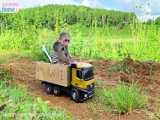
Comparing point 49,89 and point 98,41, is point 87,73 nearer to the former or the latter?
point 49,89

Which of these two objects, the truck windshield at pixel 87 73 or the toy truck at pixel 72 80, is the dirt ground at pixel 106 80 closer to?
the toy truck at pixel 72 80

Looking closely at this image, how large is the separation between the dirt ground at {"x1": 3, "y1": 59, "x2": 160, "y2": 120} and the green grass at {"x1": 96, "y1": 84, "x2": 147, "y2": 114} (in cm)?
11

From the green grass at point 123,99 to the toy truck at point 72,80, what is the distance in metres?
0.25

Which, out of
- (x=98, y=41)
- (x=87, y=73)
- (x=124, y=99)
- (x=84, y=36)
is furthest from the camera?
(x=84, y=36)

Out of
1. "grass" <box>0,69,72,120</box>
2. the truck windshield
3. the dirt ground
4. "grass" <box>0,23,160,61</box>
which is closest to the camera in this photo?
"grass" <box>0,69,72,120</box>

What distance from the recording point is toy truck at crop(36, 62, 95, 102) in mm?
7071

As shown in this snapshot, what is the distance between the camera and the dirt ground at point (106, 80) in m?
6.34

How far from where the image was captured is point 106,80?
8.02 meters

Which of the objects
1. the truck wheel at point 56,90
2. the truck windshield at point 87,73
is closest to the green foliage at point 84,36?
the truck wheel at point 56,90

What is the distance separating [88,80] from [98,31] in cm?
690

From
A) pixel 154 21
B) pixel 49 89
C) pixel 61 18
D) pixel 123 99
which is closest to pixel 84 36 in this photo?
pixel 61 18

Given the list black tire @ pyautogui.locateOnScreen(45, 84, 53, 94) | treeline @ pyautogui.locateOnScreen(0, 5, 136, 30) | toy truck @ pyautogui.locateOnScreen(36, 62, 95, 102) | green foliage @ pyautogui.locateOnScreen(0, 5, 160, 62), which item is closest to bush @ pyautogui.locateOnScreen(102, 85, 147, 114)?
toy truck @ pyautogui.locateOnScreen(36, 62, 95, 102)

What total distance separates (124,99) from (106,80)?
152 cm

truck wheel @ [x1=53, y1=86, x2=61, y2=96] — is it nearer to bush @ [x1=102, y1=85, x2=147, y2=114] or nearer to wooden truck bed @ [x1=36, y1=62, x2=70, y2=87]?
wooden truck bed @ [x1=36, y1=62, x2=70, y2=87]
